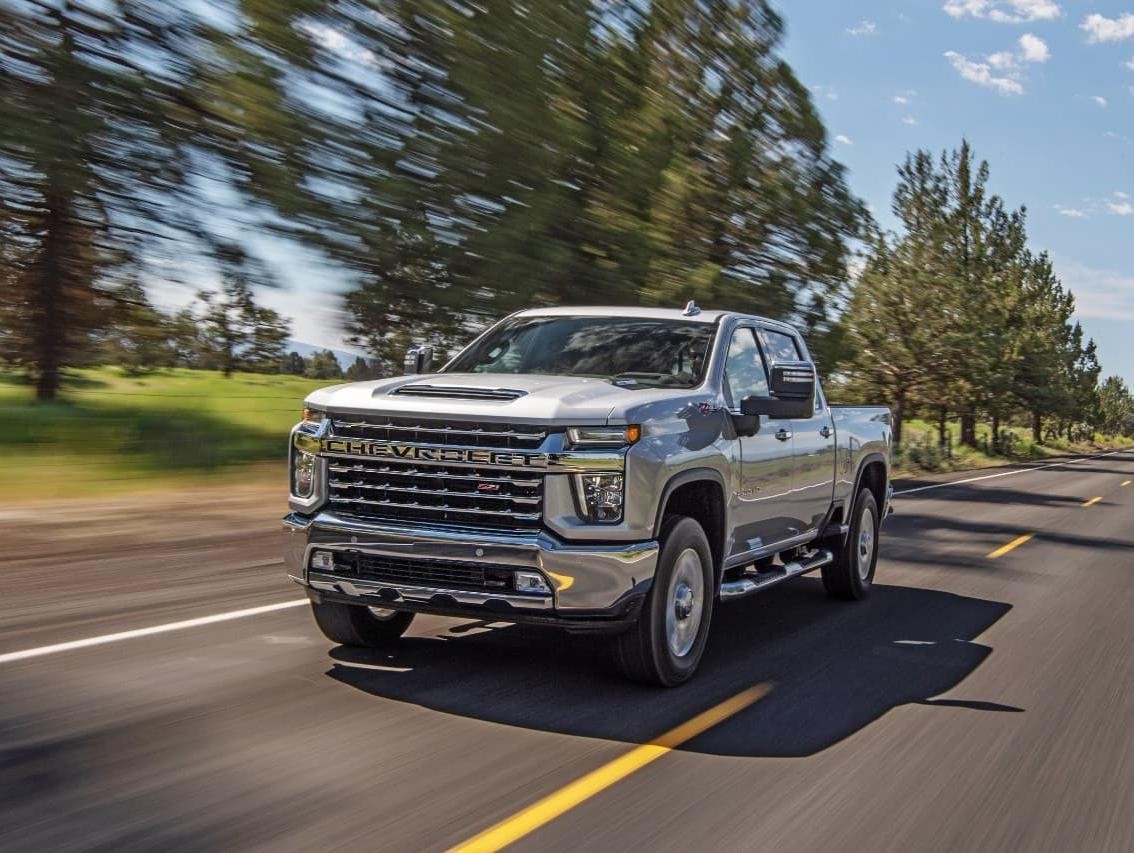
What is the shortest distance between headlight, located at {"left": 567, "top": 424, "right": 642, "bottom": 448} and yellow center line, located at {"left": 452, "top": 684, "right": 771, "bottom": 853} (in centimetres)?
134

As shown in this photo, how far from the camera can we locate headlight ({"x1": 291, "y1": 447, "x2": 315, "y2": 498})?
20.9ft

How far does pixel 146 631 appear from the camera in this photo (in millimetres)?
7176

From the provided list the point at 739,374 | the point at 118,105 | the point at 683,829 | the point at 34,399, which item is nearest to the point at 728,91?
the point at 118,105

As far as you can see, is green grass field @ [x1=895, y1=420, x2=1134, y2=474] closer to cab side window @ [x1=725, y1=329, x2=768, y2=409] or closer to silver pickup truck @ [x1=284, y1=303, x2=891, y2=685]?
cab side window @ [x1=725, y1=329, x2=768, y2=409]

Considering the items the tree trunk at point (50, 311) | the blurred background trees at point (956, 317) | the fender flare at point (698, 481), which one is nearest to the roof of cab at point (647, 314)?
the fender flare at point (698, 481)

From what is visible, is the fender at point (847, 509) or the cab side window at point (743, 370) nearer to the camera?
the cab side window at point (743, 370)

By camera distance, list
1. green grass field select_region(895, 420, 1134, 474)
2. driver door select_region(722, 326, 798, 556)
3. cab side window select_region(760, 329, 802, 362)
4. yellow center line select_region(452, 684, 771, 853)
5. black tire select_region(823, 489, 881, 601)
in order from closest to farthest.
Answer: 1. yellow center line select_region(452, 684, 771, 853)
2. driver door select_region(722, 326, 798, 556)
3. cab side window select_region(760, 329, 802, 362)
4. black tire select_region(823, 489, 881, 601)
5. green grass field select_region(895, 420, 1134, 474)

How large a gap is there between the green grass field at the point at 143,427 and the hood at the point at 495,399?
8077 mm

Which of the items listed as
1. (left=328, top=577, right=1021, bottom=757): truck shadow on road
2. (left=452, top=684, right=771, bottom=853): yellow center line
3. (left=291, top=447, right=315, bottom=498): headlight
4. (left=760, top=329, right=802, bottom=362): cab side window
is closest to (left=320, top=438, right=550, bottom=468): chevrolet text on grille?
(left=291, top=447, right=315, bottom=498): headlight

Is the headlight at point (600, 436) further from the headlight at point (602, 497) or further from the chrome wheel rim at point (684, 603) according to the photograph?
the chrome wheel rim at point (684, 603)

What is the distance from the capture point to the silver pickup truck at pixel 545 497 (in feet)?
19.2

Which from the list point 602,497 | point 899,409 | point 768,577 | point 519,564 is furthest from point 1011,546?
point 899,409

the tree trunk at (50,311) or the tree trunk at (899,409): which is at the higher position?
the tree trunk at (50,311)

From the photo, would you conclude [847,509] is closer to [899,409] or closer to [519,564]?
[519,564]
